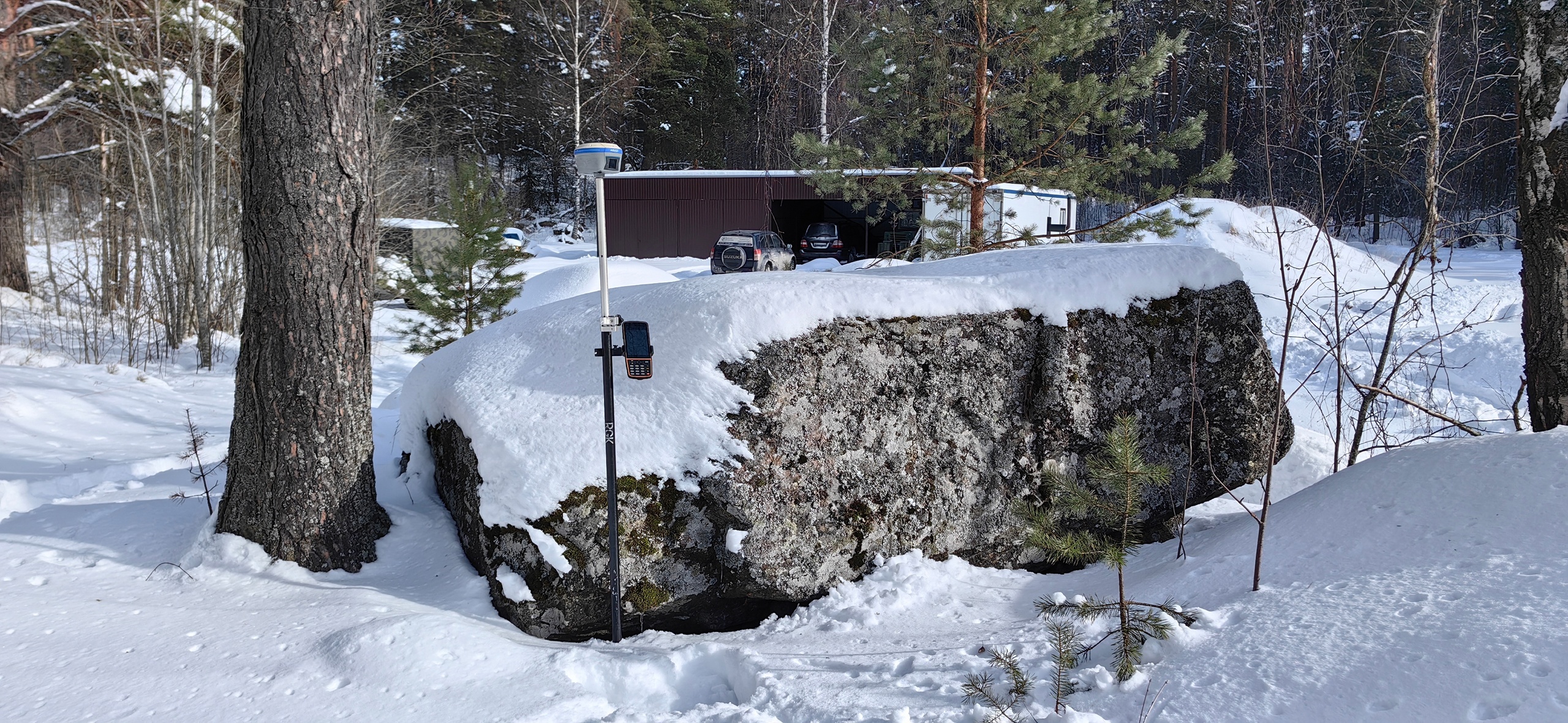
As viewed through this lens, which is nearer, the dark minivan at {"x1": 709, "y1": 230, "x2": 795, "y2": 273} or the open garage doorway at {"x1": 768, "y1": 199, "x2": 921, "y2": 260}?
the dark minivan at {"x1": 709, "y1": 230, "x2": 795, "y2": 273}

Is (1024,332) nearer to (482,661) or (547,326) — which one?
(547,326)

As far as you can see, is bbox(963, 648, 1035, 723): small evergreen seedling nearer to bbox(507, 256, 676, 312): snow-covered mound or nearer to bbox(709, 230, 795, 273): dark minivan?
bbox(507, 256, 676, 312): snow-covered mound

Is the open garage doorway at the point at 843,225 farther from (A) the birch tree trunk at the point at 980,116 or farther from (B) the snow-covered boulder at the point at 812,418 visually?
(B) the snow-covered boulder at the point at 812,418

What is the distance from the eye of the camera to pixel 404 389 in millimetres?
5043

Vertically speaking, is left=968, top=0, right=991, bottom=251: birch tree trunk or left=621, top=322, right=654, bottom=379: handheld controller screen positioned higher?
left=968, top=0, right=991, bottom=251: birch tree trunk

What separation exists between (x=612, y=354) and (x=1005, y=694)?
1.88 meters

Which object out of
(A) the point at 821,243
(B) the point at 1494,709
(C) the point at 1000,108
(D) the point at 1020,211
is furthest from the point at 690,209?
(B) the point at 1494,709

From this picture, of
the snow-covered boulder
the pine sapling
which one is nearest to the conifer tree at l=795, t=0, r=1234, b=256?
the snow-covered boulder

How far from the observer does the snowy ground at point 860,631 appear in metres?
2.39

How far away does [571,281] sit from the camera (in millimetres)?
15219

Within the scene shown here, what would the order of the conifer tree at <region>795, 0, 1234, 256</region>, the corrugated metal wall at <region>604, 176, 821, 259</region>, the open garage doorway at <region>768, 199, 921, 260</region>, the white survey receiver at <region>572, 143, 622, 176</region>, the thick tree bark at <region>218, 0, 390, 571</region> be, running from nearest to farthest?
Result: 1. the white survey receiver at <region>572, 143, 622, 176</region>
2. the thick tree bark at <region>218, 0, 390, 571</region>
3. the conifer tree at <region>795, 0, 1234, 256</region>
4. the corrugated metal wall at <region>604, 176, 821, 259</region>
5. the open garage doorway at <region>768, 199, 921, 260</region>

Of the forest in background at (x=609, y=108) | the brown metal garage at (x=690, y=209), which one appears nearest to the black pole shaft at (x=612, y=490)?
the forest in background at (x=609, y=108)

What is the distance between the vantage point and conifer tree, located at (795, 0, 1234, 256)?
26.3 feet

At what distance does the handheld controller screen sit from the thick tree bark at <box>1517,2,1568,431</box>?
421cm
